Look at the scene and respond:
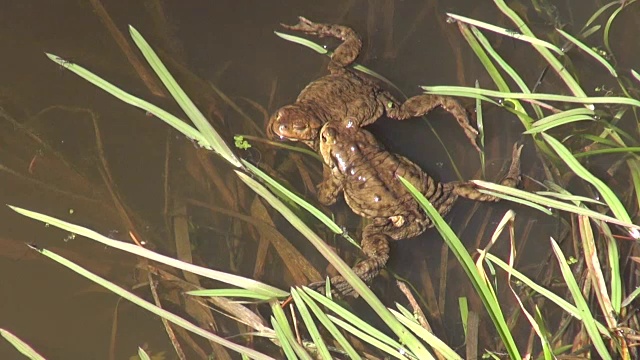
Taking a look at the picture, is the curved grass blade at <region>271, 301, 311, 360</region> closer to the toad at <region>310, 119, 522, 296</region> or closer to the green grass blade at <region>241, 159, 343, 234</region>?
the toad at <region>310, 119, 522, 296</region>

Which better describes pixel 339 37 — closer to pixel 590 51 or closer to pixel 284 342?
pixel 590 51

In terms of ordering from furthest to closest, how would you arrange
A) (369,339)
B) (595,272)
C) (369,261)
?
1. (369,261)
2. (595,272)
3. (369,339)

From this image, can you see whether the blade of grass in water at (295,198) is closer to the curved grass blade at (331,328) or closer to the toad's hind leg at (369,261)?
the toad's hind leg at (369,261)

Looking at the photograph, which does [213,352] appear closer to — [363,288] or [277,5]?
[363,288]

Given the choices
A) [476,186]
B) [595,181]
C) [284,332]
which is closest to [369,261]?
[284,332]

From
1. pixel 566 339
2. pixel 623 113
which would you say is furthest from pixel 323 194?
pixel 623 113

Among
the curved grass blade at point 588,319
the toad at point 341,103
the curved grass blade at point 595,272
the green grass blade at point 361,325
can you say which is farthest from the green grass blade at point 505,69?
the green grass blade at point 361,325

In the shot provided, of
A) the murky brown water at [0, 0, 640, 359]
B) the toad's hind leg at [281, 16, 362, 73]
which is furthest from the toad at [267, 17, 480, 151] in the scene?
the murky brown water at [0, 0, 640, 359]

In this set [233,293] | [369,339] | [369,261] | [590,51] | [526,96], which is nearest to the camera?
[369,339]
